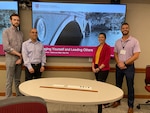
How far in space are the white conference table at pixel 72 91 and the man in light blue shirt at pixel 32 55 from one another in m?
0.85

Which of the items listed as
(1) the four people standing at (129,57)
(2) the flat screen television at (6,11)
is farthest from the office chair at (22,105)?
(2) the flat screen television at (6,11)

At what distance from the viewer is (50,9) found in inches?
171

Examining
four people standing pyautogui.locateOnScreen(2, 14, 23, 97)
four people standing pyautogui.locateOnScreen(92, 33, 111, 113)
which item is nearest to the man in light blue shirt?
four people standing pyautogui.locateOnScreen(2, 14, 23, 97)

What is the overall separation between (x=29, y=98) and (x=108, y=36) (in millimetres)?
3171

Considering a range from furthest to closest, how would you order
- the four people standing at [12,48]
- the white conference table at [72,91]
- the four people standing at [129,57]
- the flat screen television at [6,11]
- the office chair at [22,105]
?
1. the flat screen television at [6,11]
2. the four people standing at [12,48]
3. the four people standing at [129,57]
4. the white conference table at [72,91]
5. the office chair at [22,105]

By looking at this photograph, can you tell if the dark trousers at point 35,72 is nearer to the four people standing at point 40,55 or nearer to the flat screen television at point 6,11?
the four people standing at point 40,55

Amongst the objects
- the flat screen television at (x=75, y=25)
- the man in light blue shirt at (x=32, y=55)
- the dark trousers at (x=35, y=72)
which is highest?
the flat screen television at (x=75, y=25)

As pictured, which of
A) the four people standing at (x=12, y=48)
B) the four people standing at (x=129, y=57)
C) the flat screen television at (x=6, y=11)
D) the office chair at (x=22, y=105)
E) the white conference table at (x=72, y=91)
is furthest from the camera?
the flat screen television at (x=6, y=11)

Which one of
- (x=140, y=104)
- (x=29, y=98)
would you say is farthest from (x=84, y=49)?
(x=29, y=98)

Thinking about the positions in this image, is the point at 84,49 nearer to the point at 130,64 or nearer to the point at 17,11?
the point at 130,64

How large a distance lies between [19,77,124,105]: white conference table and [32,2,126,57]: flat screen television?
4.39ft

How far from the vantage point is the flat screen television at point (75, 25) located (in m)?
4.34

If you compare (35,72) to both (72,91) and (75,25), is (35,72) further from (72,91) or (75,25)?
(72,91)

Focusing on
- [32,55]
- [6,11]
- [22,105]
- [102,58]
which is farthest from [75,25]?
[22,105]
